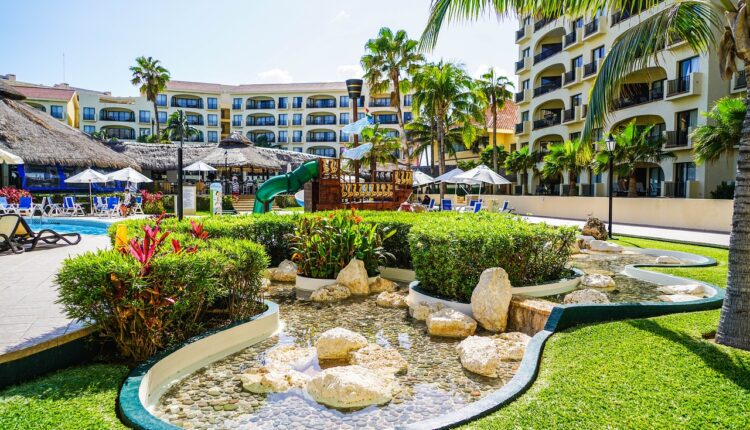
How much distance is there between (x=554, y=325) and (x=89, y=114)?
7779 centimetres

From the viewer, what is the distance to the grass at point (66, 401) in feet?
10.8

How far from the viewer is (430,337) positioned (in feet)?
20.9

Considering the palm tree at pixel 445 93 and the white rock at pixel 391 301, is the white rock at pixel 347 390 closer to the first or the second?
the white rock at pixel 391 301

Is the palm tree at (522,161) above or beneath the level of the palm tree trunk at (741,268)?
above

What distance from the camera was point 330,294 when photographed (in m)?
8.19

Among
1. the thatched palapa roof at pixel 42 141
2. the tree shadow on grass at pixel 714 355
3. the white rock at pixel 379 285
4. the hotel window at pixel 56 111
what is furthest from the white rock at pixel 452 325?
the hotel window at pixel 56 111

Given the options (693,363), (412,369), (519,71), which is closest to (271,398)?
(412,369)

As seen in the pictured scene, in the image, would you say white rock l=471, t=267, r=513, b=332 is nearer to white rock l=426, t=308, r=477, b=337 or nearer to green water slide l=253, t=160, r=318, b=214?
white rock l=426, t=308, r=477, b=337

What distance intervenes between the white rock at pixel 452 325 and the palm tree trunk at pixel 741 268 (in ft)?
8.40

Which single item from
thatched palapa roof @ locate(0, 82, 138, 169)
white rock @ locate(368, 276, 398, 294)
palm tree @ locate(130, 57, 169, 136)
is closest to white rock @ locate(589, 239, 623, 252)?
white rock @ locate(368, 276, 398, 294)

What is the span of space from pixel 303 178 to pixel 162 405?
560 inches

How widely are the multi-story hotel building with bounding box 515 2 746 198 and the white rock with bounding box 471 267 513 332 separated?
1395cm

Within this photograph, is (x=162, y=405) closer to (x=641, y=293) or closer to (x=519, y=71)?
(x=641, y=293)

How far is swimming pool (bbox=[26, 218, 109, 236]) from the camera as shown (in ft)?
63.8
